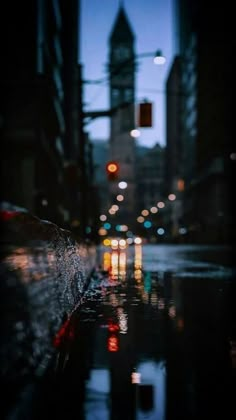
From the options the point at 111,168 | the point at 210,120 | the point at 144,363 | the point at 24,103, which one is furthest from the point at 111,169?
the point at 210,120

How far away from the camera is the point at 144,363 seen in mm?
6953

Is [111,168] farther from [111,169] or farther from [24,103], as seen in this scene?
[24,103]

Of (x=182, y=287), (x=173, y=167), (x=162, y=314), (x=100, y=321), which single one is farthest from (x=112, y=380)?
(x=173, y=167)

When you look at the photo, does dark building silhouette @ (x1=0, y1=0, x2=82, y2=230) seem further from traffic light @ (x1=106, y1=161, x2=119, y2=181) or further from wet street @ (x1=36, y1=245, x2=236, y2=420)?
wet street @ (x1=36, y1=245, x2=236, y2=420)

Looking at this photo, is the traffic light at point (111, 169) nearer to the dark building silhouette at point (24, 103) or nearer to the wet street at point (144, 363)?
the wet street at point (144, 363)

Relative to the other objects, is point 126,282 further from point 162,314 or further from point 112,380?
point 112,380

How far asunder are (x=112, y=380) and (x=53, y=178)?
56.1 meters

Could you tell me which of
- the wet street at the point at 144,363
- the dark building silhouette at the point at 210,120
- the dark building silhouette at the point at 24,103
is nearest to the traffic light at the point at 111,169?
the wet street at the point at 144,363

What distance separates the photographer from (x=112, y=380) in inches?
239

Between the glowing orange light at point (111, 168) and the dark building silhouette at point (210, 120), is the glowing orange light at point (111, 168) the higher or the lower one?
the lower one

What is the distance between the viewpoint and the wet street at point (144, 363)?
5.13m

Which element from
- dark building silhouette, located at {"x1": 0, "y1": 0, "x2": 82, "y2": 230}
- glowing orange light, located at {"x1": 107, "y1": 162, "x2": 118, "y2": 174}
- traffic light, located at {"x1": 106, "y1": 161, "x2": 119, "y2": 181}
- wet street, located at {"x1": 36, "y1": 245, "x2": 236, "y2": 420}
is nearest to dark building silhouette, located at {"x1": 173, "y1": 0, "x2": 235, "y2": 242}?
dark building silhouette, located at {"x1": 0, "y1": 0, "x2": 82, "y2": 230}

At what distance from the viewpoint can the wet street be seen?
513 cm

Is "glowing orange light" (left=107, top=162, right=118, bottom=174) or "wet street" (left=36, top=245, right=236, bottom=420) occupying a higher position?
"glowing orange light" (left=107, top=162, right=118, bottom=174)
